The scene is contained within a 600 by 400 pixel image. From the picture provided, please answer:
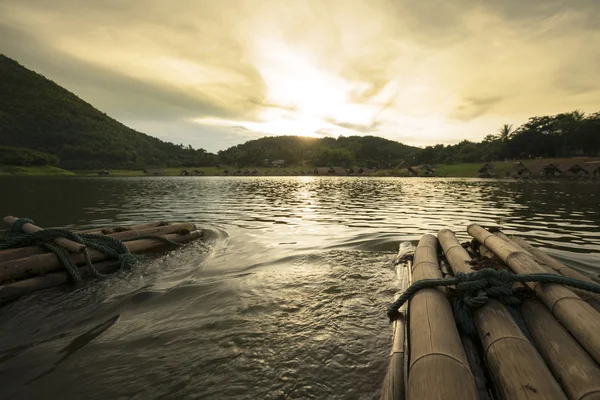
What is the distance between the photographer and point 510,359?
2617 mm

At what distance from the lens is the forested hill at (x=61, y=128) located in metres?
132

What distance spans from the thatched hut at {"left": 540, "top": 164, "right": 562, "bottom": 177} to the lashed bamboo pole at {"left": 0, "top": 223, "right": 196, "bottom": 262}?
87818mm

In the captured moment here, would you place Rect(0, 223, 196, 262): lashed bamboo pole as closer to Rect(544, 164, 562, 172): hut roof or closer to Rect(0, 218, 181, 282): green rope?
Rect(0, 218, 181, 282): green rope

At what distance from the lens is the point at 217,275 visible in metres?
7.02

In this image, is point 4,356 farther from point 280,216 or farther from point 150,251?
point 280,216

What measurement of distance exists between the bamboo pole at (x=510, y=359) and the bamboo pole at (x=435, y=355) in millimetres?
300

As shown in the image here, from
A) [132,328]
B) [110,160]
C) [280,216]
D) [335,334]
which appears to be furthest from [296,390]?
[110,160]

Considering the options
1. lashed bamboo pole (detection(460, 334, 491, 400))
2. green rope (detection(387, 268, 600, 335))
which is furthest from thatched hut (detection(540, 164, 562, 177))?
lashed bamboo pole (detection(460, 334, 491, 400))

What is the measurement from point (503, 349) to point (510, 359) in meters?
0.15

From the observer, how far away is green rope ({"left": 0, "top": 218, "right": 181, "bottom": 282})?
6.24m

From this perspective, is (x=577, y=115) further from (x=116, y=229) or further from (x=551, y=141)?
(x=116, y=229)

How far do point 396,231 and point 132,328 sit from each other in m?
10.1

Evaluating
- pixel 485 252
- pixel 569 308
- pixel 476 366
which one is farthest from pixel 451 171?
pixel 476 366

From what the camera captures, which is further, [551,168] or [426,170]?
[426,170]
